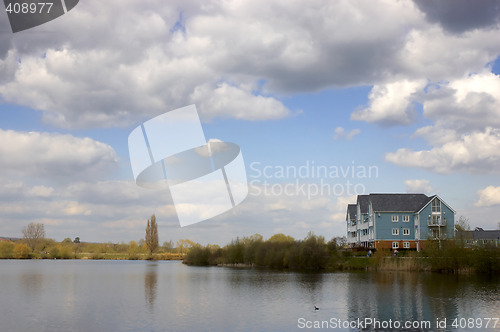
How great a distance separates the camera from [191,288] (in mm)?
47375

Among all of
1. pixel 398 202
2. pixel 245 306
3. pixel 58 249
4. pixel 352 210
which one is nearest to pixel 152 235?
pixel 58 249

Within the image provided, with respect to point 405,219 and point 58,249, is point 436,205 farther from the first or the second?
point 58,249

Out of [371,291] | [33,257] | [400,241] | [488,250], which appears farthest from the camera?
[33,257]

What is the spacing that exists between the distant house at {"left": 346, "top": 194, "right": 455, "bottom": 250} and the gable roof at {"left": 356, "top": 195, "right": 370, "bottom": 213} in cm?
169

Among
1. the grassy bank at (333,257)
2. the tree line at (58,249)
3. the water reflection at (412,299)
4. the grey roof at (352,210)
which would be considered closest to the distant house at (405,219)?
the grassy bank at (333,257)

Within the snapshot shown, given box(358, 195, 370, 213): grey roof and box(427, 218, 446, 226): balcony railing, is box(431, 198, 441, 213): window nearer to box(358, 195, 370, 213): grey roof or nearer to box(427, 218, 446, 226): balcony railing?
box(427, 218, 446, 226): balcony railing

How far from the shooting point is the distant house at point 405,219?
89.6 m

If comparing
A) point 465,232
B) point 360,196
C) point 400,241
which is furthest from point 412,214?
point 465,232

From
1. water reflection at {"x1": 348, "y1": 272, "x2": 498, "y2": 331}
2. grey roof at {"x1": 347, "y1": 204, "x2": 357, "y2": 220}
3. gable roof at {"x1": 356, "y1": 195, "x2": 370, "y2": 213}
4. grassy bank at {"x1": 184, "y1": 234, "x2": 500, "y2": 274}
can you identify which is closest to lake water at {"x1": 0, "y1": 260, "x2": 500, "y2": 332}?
water reflection at {"x1": 348, "y1": 272, "x2": 498, "y2": 331}

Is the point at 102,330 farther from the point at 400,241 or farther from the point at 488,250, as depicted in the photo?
the point at 400,241

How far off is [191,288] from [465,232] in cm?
3880

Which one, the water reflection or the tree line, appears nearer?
the water reflection

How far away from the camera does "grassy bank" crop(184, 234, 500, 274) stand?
64750 millimetres

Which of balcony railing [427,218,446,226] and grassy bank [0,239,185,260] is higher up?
balcony railing [427,218,446,226]
